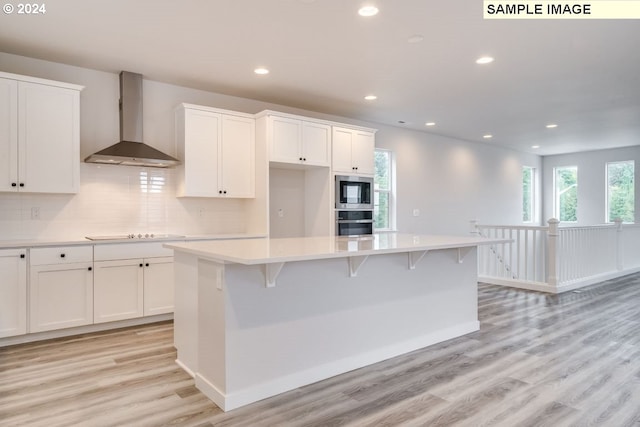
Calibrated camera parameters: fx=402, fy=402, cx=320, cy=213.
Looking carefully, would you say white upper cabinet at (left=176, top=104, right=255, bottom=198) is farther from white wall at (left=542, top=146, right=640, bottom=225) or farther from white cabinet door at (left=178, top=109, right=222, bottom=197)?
white wall at (left=542, top=146, right=640, bottom=225)

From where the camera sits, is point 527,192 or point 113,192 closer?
point 113,192

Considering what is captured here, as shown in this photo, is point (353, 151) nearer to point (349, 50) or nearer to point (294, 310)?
point (349, 50)

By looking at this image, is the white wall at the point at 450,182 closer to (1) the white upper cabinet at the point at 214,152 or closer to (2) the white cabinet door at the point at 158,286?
(1) the white upper cabinet at the point at 214,152

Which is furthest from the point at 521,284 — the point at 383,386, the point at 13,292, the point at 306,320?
the point at 13,292

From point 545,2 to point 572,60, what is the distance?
47.0 inches

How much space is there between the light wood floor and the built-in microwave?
7.84ft

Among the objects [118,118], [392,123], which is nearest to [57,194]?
[118,118]

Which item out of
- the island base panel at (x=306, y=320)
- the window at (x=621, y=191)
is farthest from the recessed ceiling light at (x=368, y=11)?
the window at (x=621, y=191)

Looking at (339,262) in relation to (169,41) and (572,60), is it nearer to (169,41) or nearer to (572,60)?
(169,41)

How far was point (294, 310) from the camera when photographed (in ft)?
8.63

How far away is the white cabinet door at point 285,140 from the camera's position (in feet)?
15.5

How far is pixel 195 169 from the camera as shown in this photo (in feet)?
14.6

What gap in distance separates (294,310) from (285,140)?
270 cm

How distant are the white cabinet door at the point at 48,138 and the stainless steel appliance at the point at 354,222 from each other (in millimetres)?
3036
